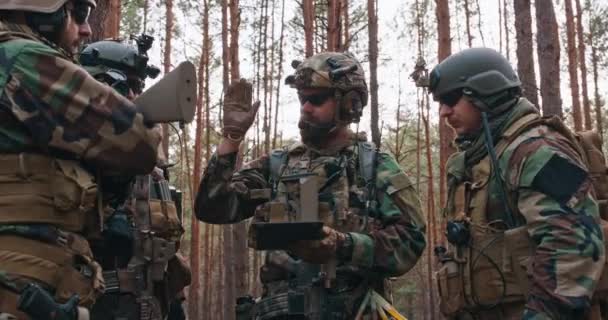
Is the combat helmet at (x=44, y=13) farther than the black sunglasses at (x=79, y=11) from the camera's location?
No

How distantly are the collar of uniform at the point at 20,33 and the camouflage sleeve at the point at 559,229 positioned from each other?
8.08ft

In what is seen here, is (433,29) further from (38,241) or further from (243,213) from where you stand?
(38,241)

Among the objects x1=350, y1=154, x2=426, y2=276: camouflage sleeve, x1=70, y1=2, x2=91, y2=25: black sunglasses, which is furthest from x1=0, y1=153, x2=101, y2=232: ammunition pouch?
x1=350, y1=154, x2=426, y2=276: camouflage sleeve

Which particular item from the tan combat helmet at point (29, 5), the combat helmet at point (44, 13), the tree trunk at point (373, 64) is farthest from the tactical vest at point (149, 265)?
the tree trunk at point (373, 64)

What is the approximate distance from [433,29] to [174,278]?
932 inches

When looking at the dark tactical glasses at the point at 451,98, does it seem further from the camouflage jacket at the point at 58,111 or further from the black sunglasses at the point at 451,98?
the camouflage jacket at the point at 58,111

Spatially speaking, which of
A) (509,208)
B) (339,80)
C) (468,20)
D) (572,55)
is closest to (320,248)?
(509,208)

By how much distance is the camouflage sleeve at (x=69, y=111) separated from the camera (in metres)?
3.07

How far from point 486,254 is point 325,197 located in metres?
1.17

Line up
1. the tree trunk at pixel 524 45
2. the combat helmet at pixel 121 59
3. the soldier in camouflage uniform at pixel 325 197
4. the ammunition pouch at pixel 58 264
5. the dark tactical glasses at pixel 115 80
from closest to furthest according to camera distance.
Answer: the ammunition pouch at pixel 58 264 → the soldier in camouflage uniform at pixel 325 197 → the dark tactical glasses at pixel 115 80 → the combat helmet at pixel 121 59 → the tree trunk at pixel 524 45

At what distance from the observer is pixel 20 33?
10.6ft

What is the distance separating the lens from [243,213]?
15.9 feet

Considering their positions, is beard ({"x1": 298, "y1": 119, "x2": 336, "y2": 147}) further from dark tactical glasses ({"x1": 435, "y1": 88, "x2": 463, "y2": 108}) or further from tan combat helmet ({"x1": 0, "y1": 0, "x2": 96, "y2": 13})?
tan combat helmet ({"x1": 0, "y1": 0, "x2": 96, "y2": 13})

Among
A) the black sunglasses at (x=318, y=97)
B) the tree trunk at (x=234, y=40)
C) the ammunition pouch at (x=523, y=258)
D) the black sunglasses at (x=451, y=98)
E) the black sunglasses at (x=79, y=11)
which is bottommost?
the ammunition pouch at (x=523, y=258)
